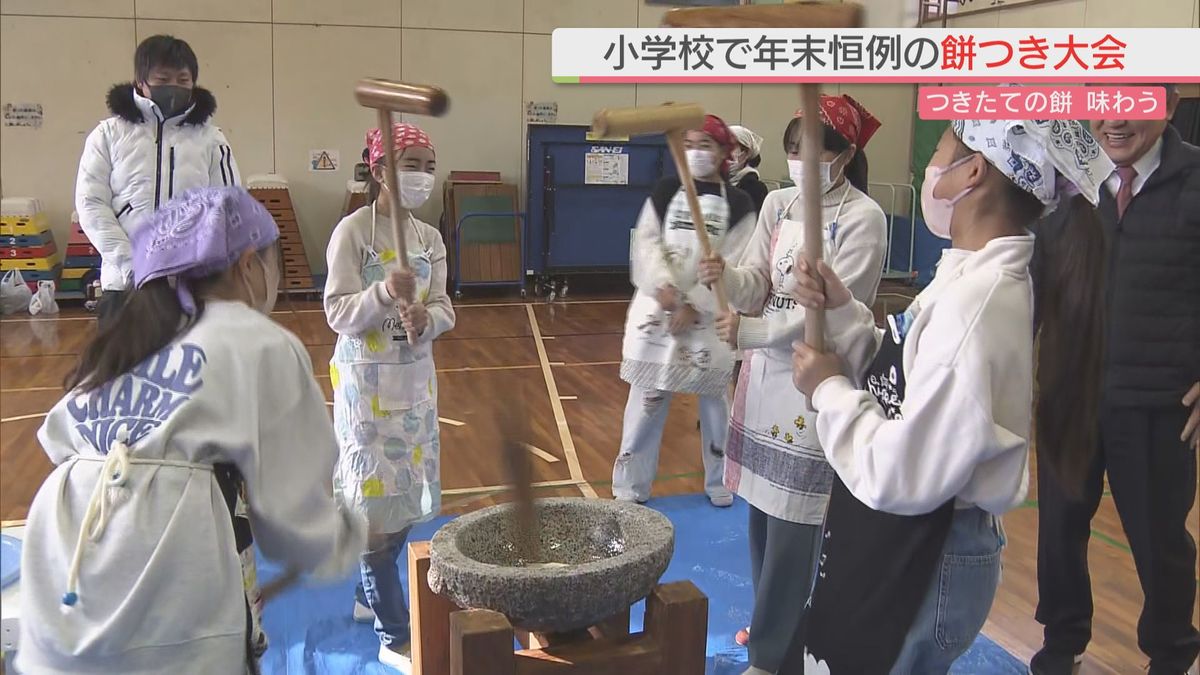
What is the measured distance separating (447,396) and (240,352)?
10.9ft

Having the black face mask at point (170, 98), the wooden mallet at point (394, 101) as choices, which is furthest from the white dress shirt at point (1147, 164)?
the black face mask at point (170, 98)

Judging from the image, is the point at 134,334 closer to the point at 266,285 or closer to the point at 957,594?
the point at 266,285

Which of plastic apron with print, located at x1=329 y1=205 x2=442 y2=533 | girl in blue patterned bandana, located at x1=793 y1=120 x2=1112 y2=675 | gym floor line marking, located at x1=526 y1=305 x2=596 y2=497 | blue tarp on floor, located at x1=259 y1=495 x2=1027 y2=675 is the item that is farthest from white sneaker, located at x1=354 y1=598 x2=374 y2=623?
girl in blue patterned bandana, located at x1=793 y1=120 x2=1112 y2=675

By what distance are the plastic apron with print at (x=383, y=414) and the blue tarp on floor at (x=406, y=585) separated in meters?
0.34

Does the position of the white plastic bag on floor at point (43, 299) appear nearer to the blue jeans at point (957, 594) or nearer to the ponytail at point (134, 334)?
the ponytail at point (134, 334)

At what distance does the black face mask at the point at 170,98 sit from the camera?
2711 millimetres

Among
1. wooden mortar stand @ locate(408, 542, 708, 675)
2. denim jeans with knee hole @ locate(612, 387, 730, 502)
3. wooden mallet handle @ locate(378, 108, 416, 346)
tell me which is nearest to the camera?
wooden mortar stand @ locate(408, 542, 708, 675)

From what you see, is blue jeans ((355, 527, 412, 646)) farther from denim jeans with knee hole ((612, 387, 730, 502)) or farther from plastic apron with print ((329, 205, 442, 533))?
denim jeans with knee hole ((612, 387, 730, 502))

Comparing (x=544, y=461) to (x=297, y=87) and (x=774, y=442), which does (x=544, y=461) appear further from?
(x=297, y=87)

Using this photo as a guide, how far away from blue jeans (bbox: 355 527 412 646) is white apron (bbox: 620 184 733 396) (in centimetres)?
95

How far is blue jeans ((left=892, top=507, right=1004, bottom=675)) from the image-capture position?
4.16 ft

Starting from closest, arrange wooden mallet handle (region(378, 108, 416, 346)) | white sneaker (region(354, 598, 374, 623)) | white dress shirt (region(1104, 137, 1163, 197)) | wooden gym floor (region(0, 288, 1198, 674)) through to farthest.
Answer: wooden mallet handle (region(378, 108, 416, 346)) → white dress shirt (region(1104, 137, 1163, 197)) → white sneaker (region(354, 598, 374, 623)) → wooden gym floor (region(0, 288, 1198, 674))

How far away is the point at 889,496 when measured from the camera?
1169 millimetres

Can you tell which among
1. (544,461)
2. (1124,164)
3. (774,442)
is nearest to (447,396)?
(544,461)
